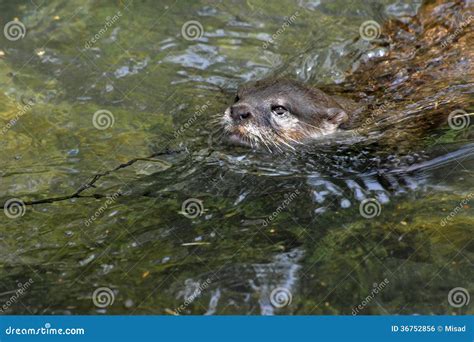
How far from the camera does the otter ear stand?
19.4ft

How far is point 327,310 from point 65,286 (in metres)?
1.55

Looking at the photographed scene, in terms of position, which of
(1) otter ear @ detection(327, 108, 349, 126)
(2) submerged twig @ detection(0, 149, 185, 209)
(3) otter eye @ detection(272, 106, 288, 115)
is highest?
(3) otter eye @ detection(272, 106, 288, 115)

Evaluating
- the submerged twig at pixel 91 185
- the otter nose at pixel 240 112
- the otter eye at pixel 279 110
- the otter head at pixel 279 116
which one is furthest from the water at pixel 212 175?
the otter eye at pixel 279 110

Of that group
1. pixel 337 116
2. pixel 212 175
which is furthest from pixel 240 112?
pixel 337 116

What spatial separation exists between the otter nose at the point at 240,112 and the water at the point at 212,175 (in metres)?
0.29

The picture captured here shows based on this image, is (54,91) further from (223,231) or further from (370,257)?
(370,257)

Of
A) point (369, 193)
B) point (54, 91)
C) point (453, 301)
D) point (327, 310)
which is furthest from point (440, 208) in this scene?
point (54, 91)

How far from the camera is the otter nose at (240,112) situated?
224 inches

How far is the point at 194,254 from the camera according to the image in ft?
14.0

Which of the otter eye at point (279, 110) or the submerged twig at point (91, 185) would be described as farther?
the otter eye at point (279, 110)

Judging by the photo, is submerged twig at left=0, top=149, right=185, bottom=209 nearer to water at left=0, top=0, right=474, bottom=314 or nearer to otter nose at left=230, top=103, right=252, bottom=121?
water at left=0, top=0, right=474, bottom=314

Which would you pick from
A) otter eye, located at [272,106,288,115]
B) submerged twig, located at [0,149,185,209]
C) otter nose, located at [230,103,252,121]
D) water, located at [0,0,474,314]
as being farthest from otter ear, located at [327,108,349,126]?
submerged twig, located at [0,149,185,209]

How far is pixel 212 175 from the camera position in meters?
5.37

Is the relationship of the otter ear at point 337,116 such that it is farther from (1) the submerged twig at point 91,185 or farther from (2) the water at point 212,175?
(1) the submerged twig at point 91,185
